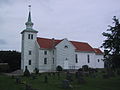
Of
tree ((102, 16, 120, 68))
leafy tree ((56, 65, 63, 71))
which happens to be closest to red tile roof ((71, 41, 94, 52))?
leafy tree ((56, 65, 63, 71))

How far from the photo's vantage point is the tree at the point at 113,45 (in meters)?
23.6

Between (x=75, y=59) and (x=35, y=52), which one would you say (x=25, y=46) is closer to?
(x=35, y=52)

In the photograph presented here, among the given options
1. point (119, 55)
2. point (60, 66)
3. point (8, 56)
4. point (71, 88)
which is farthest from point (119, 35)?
point (8, 56)

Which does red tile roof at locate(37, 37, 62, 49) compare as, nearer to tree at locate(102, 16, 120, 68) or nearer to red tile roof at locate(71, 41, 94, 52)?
red tile roof at locate(71, 41, 94, 52)

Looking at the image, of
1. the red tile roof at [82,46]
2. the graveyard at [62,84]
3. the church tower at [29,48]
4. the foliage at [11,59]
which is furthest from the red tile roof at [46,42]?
the graveyard at [62,84]

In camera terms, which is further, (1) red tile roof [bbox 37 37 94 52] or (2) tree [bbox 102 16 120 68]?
(1) red tile roof [bbox 37 37 94 52]

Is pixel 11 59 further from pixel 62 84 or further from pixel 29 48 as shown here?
pixel 62 84

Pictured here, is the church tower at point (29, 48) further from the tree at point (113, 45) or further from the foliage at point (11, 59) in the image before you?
the tree at point (113, 45)

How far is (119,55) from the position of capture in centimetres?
2330

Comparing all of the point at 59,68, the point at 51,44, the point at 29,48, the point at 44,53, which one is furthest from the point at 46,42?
the point at 59,68

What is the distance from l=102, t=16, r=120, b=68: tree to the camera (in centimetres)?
2362

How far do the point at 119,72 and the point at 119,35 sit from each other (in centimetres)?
1237

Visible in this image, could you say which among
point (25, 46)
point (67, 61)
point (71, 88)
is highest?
point (25, 46)

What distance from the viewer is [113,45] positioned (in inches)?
955
